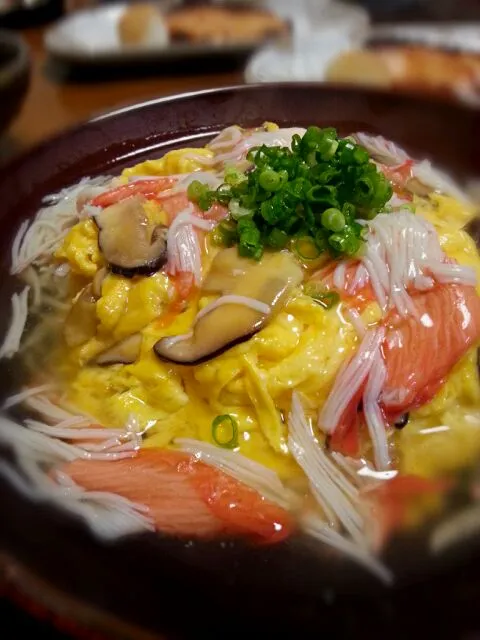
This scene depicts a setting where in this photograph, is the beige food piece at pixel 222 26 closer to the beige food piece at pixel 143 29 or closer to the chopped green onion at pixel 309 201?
the beige food piece at pixel 143 29

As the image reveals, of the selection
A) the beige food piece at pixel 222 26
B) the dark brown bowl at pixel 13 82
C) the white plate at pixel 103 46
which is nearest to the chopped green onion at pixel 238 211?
the dark brown bowl at pixel 13 82

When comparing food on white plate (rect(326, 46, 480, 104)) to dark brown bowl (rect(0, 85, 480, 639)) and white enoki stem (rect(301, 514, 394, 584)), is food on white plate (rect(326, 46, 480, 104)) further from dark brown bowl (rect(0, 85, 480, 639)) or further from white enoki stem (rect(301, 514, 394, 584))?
dark brown bowl (rect(0, 85, 480, 639))

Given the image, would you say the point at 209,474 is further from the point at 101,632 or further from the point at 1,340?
the point at 1,340

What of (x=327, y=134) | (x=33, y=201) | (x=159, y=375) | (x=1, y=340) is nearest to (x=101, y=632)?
(x=159, y=375)

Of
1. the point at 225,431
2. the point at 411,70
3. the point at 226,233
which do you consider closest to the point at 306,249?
the point at 226,233

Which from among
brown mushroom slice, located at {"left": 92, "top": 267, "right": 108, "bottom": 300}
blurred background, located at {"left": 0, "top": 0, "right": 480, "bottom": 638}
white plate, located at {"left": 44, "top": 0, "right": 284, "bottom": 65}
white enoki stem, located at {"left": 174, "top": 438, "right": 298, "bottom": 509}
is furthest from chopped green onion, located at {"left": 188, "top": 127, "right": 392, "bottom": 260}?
white plate, located at {"left": 44, "top": 0, "right": 284, "bottom": 65}

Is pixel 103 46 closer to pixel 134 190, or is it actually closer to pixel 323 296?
pixel 134 190
